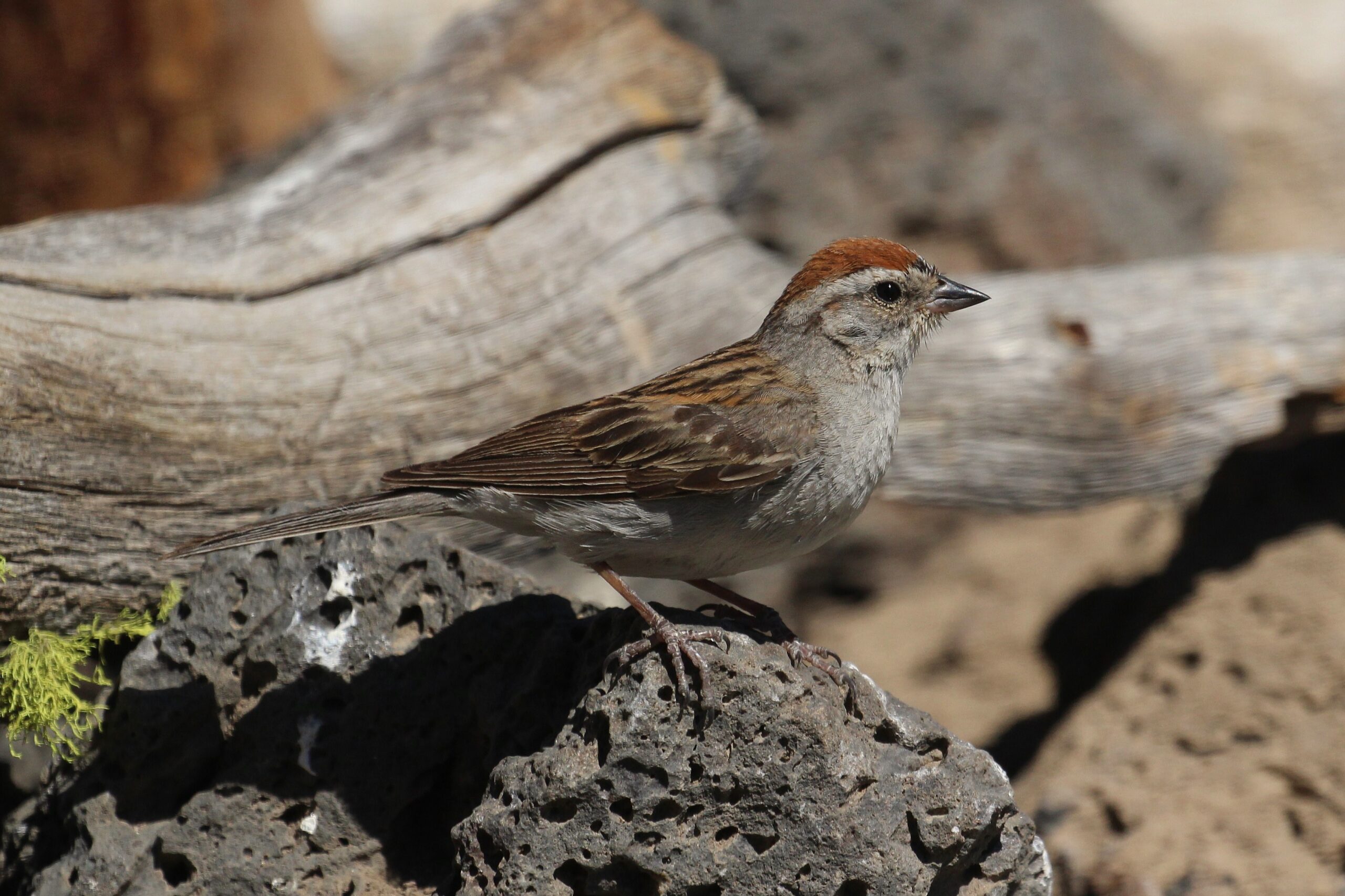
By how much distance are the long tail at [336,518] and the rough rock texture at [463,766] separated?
39cm

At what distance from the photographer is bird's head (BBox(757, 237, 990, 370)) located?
15.0 ft

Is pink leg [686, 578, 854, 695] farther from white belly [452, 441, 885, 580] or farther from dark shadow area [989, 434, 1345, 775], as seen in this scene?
dark shadow area [989, 434, 1345, 775]

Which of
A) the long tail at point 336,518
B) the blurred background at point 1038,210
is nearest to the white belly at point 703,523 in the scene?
the long tail at point 336,518

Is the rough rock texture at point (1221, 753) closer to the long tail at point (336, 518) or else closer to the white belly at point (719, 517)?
the white belly at point (719, 517)

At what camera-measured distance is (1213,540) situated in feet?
22.5

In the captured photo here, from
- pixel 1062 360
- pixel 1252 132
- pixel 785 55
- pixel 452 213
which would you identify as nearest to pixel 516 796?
pixel 452 213

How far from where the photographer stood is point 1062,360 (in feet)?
22.5

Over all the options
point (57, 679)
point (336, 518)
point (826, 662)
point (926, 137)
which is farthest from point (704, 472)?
point (926, 137)

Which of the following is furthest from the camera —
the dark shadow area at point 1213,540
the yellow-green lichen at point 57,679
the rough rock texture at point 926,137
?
the rough rock texture at point 926,137

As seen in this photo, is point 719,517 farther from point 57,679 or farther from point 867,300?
point 57,679

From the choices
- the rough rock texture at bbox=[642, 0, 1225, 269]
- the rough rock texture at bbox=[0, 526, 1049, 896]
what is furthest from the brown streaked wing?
the rough rock texture at bbox=[642, 0, 1225, 269]

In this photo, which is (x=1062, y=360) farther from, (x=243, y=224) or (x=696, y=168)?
(x=243, y=224)

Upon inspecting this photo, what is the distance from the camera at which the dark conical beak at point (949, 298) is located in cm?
469

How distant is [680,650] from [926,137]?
620 cm
